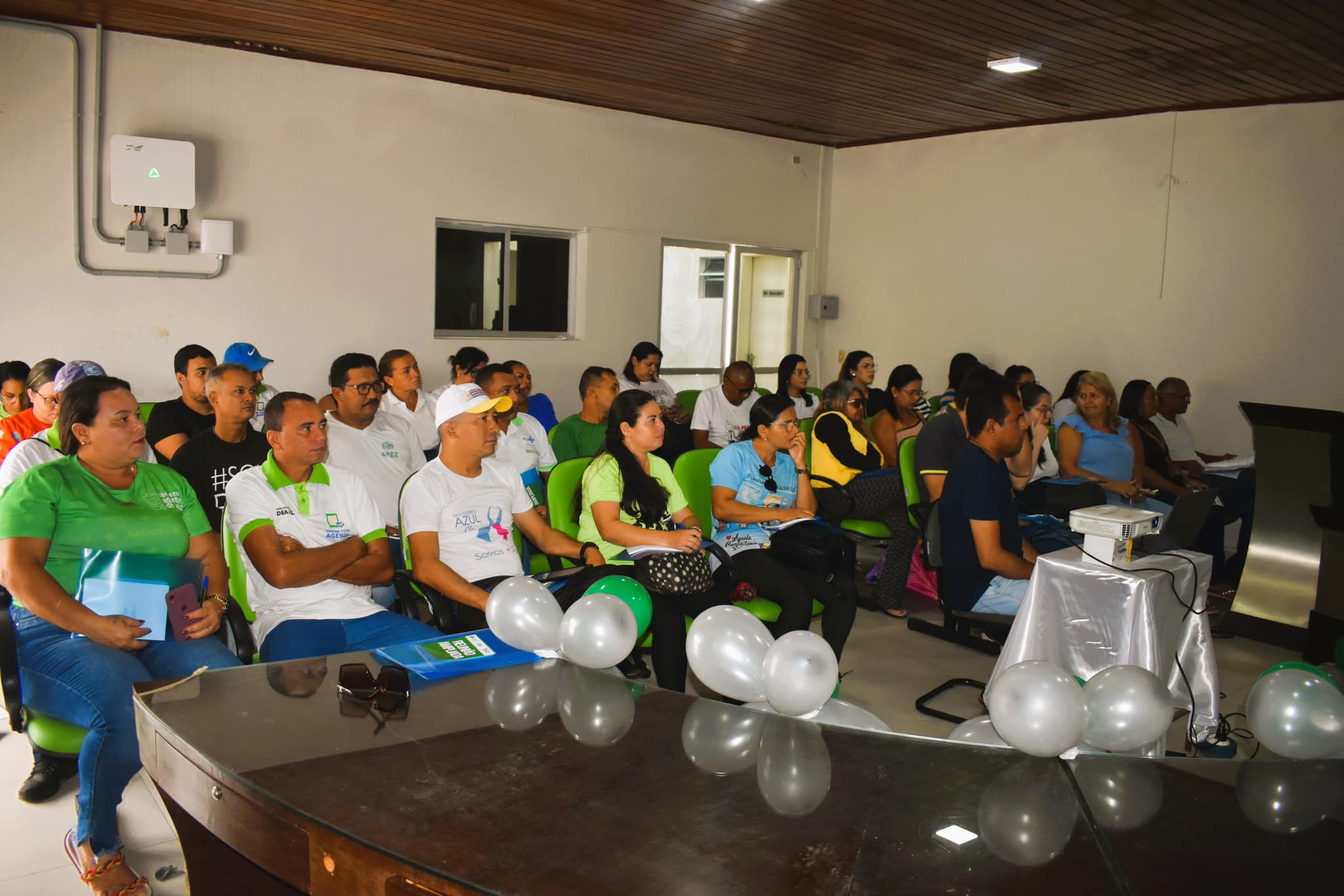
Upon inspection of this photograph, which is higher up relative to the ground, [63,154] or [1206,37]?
[1206,37]

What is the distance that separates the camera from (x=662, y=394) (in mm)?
7465

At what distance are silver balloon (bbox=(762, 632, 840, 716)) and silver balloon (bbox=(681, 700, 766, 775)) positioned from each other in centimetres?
12

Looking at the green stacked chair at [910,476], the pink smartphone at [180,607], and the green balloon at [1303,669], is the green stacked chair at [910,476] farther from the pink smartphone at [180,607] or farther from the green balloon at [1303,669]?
the pink smartphone at [180,607]

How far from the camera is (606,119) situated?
8.09 m

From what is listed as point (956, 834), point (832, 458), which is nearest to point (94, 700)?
point (956, 834)

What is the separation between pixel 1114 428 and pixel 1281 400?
81.1 inches

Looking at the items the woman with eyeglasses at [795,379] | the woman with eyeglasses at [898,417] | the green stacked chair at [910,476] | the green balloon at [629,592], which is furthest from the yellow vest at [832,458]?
the green balloon at [629,592]

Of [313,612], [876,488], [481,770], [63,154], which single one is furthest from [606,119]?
[481,770]

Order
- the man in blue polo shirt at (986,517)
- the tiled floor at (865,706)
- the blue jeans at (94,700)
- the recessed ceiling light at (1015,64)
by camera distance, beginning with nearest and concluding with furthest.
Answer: the blue jeans at (94,700), the tiled floor at (865,706), the man in blue polo shirt at (986,517), the recessed ceiling light at (1015,64)

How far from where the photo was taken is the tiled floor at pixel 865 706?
2.70 metres

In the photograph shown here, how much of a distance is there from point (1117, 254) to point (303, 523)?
682cm

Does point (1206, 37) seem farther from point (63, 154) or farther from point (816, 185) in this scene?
point (63, 154)

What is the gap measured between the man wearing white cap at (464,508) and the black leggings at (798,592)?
2.14 ft

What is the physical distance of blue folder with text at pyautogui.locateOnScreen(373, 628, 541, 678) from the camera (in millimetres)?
2236
